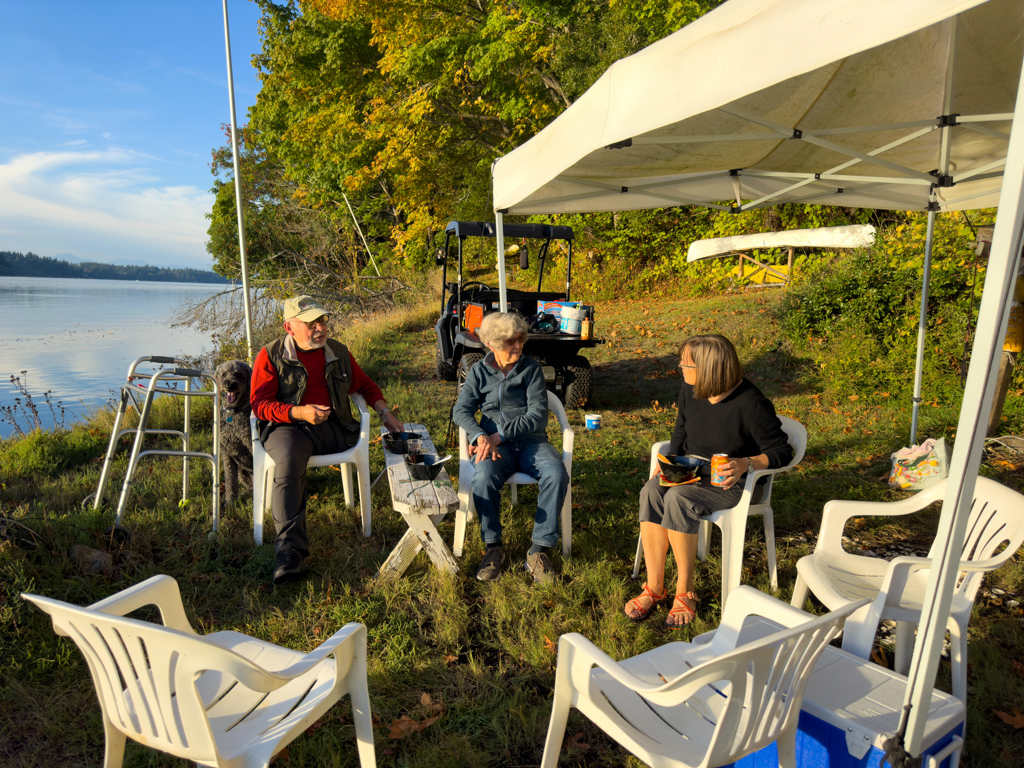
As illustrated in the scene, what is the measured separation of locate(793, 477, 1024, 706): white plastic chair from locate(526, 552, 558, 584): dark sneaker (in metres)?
1.14

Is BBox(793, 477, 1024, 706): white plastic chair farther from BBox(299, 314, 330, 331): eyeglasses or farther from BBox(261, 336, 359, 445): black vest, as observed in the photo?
BBox(299, 314, 330, 331): eyeglasses

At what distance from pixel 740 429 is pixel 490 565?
4.70 feet

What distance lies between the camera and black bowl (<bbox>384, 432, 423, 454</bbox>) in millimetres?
3613

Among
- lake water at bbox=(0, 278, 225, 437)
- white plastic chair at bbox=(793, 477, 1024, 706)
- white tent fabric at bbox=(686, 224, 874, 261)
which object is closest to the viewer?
white plastic chair at bbox=(793, 477, 1024, 706)

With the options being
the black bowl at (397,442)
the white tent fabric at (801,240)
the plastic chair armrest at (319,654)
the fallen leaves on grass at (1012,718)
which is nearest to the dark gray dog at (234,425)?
the black bowl at (397,442)

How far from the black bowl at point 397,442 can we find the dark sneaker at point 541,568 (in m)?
0.98

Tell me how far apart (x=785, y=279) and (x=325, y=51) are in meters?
13.8

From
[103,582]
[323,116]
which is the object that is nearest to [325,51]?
[323,116]

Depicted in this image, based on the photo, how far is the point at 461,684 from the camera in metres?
2.41

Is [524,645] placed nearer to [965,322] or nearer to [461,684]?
[461,684]

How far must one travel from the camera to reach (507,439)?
3.44 meters

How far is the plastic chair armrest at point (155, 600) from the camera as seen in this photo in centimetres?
165

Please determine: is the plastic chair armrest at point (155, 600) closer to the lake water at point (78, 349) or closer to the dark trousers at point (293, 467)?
the dark trousers at point (293, 467)

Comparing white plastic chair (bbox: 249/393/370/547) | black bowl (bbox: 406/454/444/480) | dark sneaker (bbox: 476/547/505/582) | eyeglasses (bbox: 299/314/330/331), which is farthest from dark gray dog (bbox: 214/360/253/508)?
dark sneaker (bbox: 476/547/505/582)
